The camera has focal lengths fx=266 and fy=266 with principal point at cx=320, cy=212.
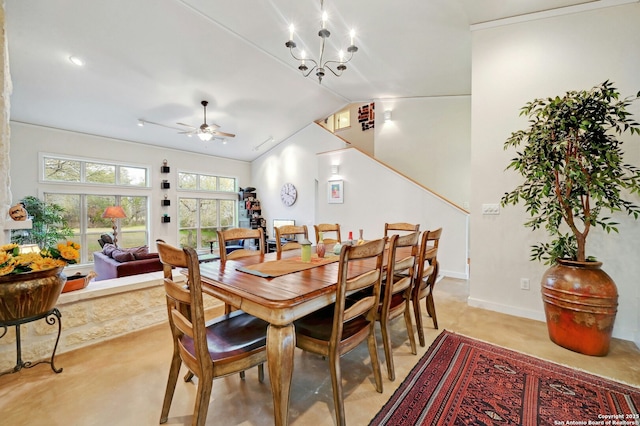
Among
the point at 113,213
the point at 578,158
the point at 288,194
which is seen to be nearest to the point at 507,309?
the point at 578,158

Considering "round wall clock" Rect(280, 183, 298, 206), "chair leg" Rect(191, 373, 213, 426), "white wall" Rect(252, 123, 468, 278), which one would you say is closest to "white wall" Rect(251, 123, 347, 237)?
"white wall" Rect(252, 123, 468, 278)

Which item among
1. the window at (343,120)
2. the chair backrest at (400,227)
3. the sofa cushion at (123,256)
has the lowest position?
the sofa cushion at (123,256)

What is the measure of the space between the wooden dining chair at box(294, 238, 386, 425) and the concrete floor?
9.6 inches

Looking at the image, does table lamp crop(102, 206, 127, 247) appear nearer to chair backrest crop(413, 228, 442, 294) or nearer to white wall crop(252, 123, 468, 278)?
white wall crop(252, 123, 468, 278)

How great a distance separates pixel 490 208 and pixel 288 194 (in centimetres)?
553

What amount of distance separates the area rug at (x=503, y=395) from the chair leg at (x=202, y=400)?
0.87 metres

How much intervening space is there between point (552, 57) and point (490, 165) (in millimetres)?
1177

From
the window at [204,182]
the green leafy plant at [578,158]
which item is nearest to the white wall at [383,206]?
the green leafy plant at [578,158]

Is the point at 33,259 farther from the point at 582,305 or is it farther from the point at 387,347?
the point at 582,305

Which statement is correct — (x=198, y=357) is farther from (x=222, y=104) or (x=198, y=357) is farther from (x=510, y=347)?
(x=222, y=104)

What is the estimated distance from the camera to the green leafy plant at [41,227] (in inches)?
176

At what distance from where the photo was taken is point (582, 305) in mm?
2070

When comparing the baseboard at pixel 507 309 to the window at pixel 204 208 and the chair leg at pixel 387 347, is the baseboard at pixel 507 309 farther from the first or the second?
the window at pixel 204 208

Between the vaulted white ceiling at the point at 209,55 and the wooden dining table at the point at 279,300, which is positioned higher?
the vaulted white ceiling at the point at 209,55
